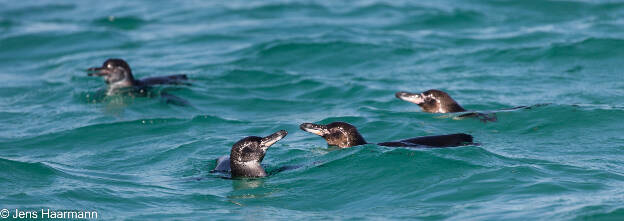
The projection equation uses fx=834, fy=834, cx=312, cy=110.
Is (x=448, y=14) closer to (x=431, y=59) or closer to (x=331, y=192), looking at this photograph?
(x=431, y=59)

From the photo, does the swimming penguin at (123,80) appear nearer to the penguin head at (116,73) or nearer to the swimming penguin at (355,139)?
the penguin head at (116,73)

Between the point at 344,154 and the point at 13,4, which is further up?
the point at 13,4

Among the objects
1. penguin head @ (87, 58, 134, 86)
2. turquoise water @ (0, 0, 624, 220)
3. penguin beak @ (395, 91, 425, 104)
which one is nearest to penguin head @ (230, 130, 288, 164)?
turquoise water @ (0, 0, 624, 220)

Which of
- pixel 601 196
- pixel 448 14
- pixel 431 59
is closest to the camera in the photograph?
pixel 601 196

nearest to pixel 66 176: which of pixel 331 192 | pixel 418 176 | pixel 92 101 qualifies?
pixel 331 192

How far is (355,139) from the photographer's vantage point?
39.0ft

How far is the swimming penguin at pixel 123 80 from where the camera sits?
16.8m

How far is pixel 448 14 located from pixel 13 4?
16634 mm

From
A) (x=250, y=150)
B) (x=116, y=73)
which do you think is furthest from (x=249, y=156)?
(x=116, y=73)

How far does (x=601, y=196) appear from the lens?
9.20 m

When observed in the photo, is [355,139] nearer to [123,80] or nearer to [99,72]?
[123,80]

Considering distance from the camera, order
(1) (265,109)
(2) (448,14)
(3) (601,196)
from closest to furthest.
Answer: (3) (601,196), (1) (265,109), (2) (448,14)

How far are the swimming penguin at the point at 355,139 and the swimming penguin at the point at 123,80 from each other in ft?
19.0

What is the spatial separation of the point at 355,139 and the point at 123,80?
6843mm
